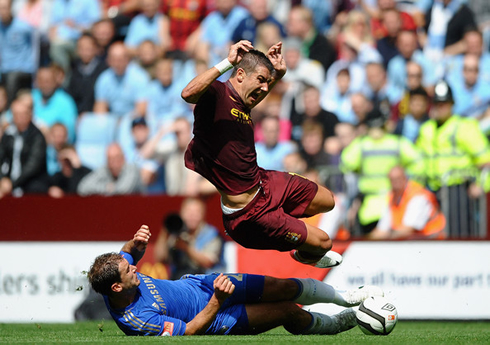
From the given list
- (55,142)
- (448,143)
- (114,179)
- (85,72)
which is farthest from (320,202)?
(85,72)

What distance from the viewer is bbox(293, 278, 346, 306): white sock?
8.11 meters

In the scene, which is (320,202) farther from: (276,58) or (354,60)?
(354,60)

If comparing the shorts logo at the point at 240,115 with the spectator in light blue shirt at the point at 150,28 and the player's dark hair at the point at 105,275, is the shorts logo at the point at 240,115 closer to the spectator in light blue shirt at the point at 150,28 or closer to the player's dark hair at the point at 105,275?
the player's dark hair at the point at 105,275

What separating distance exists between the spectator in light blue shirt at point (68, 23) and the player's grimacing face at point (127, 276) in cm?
857

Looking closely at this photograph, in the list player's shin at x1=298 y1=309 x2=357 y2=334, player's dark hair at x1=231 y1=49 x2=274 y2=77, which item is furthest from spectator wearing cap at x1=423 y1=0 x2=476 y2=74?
player's shin at x1=298 y1=309 x2=357 y2=334

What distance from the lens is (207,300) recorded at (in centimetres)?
796

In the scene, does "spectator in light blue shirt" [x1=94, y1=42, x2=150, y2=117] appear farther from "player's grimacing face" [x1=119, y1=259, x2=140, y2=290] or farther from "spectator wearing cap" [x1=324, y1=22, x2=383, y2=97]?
"player's grimacing face" [x1=119, y1=259, x2=140, y2=290]

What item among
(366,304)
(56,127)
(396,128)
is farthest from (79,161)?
(366,304)

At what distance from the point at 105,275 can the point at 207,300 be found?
3.84ft

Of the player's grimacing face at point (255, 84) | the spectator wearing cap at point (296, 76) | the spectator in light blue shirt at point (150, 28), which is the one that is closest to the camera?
the player's grimacing face at point (255, 84)

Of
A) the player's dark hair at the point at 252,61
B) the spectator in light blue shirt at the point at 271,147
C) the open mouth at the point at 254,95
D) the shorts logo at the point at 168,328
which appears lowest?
the shorts logo at the point at 168,328

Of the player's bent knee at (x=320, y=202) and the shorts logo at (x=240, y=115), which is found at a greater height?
the shorts logo at (x=240, y=115)

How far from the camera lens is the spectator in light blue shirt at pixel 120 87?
47.2 feet

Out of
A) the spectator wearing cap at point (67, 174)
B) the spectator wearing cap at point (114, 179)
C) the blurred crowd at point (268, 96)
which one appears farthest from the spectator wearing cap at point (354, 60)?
the spectator wearing cap at point (67, 174)
